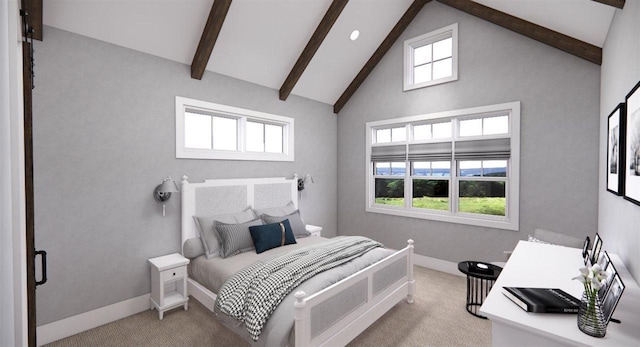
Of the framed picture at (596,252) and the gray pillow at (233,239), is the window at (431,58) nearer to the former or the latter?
the framed picture at (596,252)

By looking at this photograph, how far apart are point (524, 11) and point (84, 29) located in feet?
14.9

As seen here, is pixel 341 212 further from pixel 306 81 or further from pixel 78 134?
pixel 78 134

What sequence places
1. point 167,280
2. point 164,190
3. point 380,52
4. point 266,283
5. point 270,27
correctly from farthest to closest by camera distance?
1. point 380,52
2. point 270,27
3. point 164,190
4. point 167,280
5. point 266,283

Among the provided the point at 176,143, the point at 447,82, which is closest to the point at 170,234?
the point at 176,143

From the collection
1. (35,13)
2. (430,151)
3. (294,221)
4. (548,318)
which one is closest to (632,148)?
(548,318)

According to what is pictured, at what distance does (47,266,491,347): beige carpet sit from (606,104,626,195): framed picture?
5.10 ft

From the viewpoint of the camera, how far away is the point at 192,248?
3.19m

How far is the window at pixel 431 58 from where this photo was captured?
13.3 ft

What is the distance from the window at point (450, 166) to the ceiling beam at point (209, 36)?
108 inches

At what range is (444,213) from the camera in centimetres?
418

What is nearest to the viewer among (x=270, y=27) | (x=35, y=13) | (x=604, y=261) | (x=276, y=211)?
(x=604, y=261)

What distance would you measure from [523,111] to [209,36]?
376 centimetres

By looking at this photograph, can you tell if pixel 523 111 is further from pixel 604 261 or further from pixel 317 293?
pixel 317 293

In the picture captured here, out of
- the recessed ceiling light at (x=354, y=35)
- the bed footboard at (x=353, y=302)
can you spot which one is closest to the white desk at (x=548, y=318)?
the bed footboard at (x=353, y=302)
